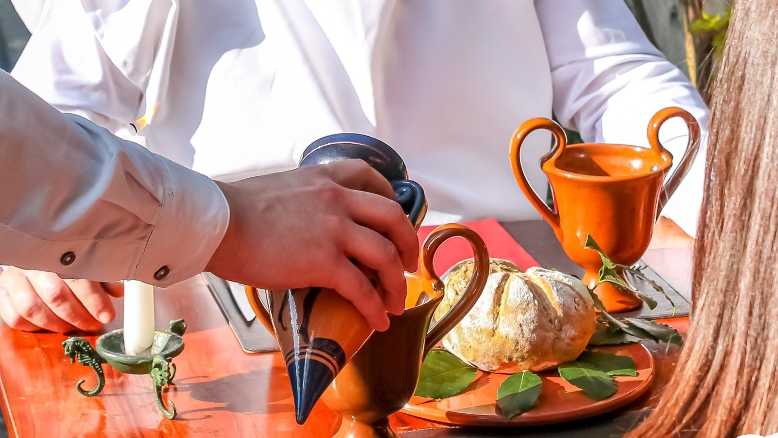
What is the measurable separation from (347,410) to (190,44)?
1.22 m

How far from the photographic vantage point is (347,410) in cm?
94

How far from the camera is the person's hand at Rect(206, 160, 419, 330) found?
0.79 metres

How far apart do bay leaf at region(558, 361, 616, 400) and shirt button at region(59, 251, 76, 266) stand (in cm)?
49

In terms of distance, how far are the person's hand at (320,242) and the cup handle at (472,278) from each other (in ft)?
0.39

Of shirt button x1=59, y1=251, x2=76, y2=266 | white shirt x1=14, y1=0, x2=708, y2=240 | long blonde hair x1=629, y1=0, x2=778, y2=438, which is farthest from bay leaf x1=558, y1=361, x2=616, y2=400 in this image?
white shirt x1=14, y1=0, x2=708, y2=240

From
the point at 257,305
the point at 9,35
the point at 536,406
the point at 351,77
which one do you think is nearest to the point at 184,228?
the point at 257,305

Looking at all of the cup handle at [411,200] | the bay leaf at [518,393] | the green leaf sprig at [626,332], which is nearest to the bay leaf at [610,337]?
the green leaf sprig at [626,332]

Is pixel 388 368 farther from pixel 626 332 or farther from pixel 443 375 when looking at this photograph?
pixel 626 332

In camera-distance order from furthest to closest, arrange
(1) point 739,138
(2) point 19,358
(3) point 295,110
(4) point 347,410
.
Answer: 1. (3) point 295,110
2. (2) point 19,358
3. (4) point 347,410
4. (1) point 739,138

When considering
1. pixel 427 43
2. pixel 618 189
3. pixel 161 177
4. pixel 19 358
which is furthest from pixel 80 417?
pixel 427 43

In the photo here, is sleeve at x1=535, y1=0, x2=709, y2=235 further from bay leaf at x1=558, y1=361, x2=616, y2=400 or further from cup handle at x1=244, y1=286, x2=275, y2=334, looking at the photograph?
cup handle at x1=244, y1=286, x2=275, y2=334

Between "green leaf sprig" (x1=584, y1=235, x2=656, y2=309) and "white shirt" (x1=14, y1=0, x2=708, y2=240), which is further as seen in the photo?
"white shirt" (x1=14, y1=0, x2=708, y2=240)

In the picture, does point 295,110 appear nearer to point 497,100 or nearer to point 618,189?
point 497,100

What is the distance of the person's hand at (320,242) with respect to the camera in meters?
0.79
